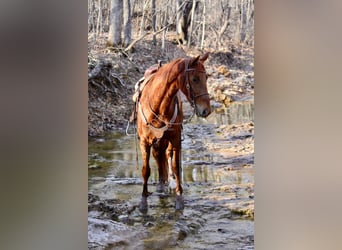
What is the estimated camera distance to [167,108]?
5.19ft

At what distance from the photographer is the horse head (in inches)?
61.7

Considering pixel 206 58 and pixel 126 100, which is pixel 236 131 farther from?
pixel 126 100

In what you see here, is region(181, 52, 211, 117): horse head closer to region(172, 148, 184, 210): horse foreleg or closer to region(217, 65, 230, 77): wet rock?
region(217, 65, 230, 77): wet rock

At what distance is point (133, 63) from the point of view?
1.57 m

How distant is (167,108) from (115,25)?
20.1 inches

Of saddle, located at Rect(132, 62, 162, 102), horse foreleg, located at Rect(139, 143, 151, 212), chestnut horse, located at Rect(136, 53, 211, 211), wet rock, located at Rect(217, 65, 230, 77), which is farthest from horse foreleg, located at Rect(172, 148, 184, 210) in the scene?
wet rock, located at Rect(217, 65, 230, 77)

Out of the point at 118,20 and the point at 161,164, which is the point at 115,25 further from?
the point at 161,164

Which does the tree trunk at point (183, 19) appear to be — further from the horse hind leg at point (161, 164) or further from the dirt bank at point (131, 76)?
the horse hind leg at point (161, 164)

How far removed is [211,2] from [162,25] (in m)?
0.28

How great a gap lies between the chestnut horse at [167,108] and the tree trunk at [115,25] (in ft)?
0.87
